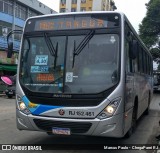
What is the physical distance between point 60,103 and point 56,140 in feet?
6.12

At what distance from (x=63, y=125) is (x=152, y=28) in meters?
40.0

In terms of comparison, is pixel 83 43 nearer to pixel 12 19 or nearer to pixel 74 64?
pixel 74 64

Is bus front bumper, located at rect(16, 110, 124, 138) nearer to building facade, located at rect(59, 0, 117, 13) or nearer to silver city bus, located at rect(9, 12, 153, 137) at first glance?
silver city bus, located at rect(9, 12, 153, 137)

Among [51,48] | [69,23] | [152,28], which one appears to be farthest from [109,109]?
[152,28]

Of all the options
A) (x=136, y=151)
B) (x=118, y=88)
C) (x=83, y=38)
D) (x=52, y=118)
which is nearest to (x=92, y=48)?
(x=83, y=38)

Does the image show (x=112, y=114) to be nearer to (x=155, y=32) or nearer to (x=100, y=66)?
(x=100, y=66)

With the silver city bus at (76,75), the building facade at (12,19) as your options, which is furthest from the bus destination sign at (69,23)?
the building facade at (12,19)

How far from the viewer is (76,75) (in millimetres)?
7281

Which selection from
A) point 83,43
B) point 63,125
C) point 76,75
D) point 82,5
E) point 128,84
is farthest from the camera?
point 82,5

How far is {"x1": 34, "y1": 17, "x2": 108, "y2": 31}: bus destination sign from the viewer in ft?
24.7

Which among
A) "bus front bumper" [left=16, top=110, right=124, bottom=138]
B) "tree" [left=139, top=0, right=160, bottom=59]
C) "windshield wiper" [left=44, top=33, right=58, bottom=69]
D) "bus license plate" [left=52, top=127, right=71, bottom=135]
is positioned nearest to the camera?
"bus front bumper" [left=16, top=110, right=124, bottom=138]

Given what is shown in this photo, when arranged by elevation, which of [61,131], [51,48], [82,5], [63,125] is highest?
[82,5]

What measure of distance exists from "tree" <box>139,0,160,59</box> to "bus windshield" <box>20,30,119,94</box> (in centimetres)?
3831

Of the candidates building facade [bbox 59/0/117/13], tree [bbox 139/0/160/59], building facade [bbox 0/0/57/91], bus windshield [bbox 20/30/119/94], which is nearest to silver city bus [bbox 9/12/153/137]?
bus windshield [bbox 20/30/119/94]
